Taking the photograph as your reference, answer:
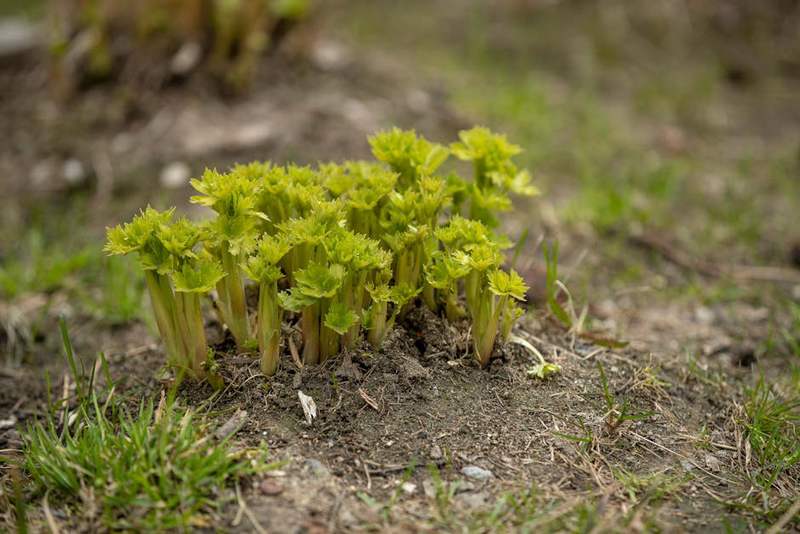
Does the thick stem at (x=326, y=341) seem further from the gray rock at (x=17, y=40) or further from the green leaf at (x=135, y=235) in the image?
the gray rock at (x=17, y=40)

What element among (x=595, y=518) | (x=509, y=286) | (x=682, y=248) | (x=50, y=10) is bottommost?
(x=682, y=248)

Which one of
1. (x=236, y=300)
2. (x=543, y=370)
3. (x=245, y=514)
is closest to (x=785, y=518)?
(x=543, y=370)

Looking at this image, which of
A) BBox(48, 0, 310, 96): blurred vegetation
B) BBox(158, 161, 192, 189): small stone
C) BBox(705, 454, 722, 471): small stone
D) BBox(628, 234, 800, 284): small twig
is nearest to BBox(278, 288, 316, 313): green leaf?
BBox(705, 454, 722, 471): small stone

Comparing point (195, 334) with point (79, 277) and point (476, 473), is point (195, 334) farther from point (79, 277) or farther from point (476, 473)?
point (79, 277)

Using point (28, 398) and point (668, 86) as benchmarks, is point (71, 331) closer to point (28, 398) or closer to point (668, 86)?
point (28, 398)

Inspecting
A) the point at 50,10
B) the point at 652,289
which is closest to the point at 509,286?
the point at 652,289

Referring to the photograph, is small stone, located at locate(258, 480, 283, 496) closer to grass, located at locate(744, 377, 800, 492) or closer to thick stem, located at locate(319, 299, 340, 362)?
thick stem, located at locate(319, 299, 340, 362)

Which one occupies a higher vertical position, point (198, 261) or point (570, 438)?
point (198, 261)
